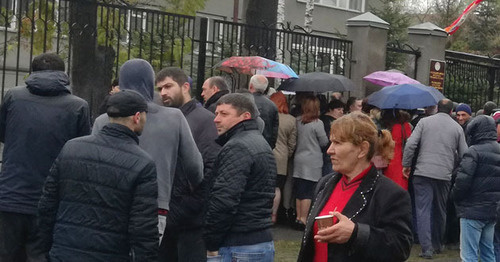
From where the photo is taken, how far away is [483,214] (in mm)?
10383

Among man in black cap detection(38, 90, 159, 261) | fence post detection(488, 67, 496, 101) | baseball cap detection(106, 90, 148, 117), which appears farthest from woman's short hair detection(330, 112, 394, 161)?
fence post detection(488, 67, 496, 101)

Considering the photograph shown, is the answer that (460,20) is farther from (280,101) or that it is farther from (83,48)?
(83,48)

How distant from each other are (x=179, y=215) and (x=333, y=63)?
8289 millimetres

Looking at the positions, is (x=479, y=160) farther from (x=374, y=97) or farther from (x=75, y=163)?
(x=75, y=163)

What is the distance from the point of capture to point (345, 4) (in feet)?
144

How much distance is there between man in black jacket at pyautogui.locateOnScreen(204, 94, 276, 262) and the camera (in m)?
6.45

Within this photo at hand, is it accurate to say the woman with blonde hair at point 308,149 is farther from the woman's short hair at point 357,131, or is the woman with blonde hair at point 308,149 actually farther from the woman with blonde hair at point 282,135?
Answer: the woman's short hair at point 357,131

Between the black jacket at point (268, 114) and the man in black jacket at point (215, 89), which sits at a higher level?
the man in black jacket at point (215, 89)

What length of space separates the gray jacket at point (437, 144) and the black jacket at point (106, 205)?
7.28m

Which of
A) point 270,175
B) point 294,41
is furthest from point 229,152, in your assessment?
point 294,41

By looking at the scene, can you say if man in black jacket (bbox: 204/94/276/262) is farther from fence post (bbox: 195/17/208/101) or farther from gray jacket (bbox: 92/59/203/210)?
fence post (bbox: 195/17/208/101)

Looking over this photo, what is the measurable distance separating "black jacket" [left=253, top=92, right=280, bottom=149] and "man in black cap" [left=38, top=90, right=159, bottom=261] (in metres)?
6.03

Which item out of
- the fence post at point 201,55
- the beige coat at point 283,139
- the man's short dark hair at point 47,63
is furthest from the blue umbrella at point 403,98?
the man's short dark hair at point 47,63

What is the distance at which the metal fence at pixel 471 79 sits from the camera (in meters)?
17.6
